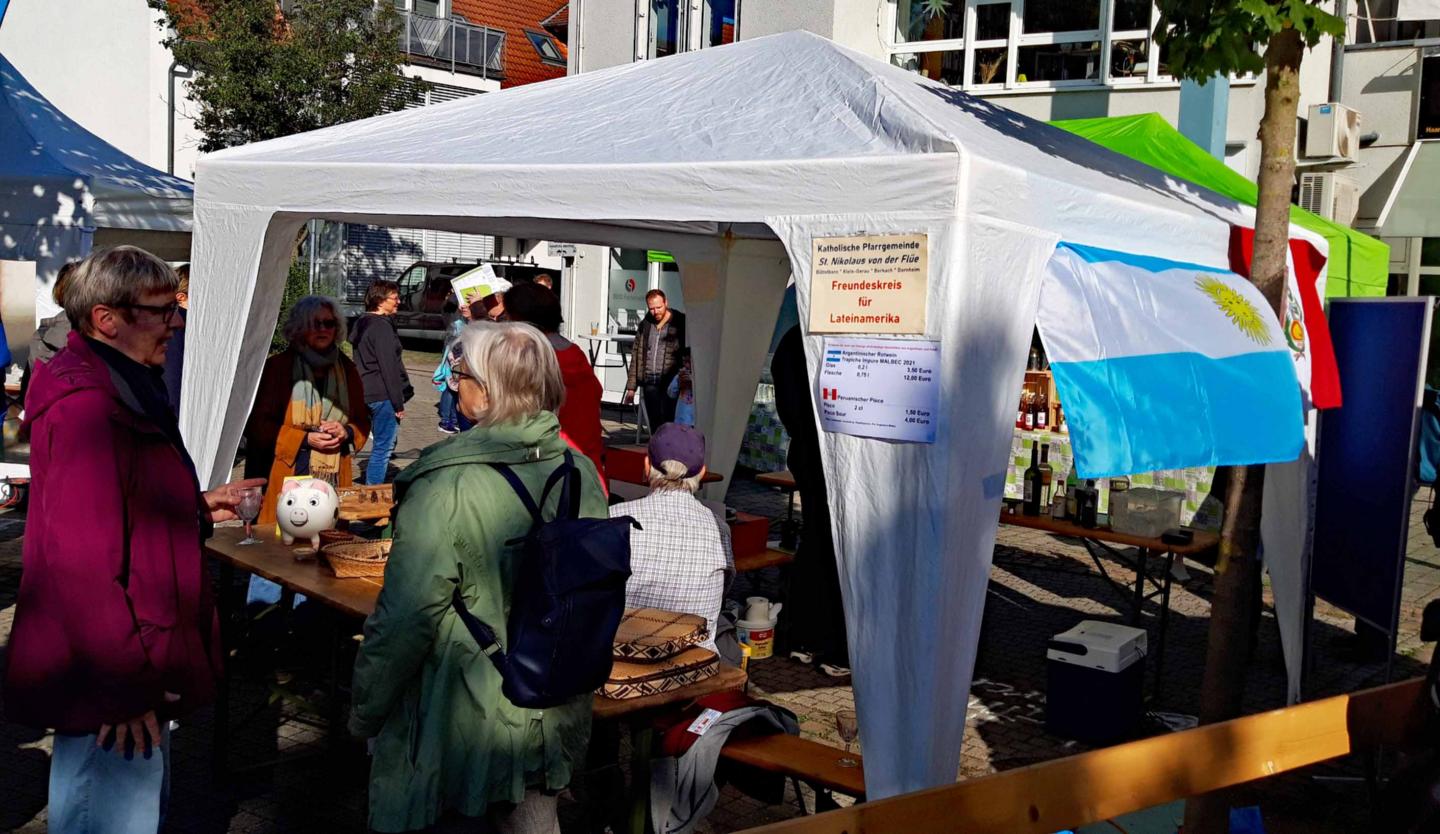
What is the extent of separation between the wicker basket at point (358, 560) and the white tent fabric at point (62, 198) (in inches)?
240

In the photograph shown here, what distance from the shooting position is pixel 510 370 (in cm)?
278

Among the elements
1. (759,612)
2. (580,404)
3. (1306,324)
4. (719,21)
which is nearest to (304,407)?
(580,404)

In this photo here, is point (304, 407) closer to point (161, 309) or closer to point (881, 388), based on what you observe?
point (161, 309)

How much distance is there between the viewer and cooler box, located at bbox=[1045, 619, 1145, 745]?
543 cm

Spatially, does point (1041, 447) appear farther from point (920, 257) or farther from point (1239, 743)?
point (1239, 743)

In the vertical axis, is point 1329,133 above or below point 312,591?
above

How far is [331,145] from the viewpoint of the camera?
206 inches

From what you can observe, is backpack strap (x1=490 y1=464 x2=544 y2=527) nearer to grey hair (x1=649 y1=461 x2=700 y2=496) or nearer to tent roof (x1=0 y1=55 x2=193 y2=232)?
grey hair (x1=649 y1=461 x2=700 y2=496)

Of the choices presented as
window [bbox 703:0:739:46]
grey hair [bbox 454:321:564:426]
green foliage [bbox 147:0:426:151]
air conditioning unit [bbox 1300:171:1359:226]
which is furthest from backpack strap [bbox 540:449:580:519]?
green foliage [bbox 147:0:426:151]

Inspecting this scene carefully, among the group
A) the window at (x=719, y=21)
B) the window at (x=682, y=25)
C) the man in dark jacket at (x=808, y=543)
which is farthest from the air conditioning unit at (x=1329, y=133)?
the man in dark jacket at (x=808, y=543)

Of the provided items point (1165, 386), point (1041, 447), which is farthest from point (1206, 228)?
point (1041, 447)

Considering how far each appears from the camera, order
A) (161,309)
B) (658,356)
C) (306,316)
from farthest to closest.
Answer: (658,356), (306,316), (161,309)

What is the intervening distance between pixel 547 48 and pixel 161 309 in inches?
1219

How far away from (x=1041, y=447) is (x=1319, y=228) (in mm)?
2134
